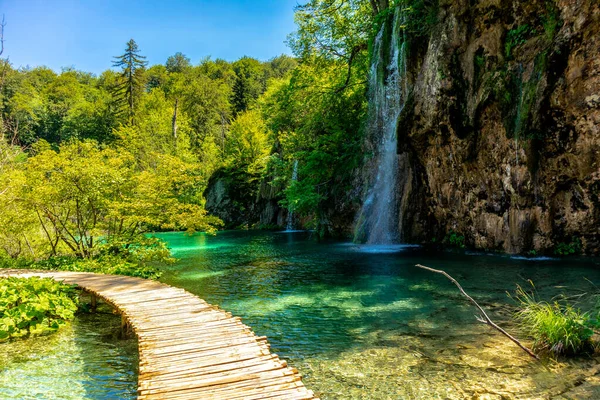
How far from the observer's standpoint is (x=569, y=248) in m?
13.2

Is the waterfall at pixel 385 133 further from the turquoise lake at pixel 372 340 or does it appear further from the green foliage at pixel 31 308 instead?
the green foliage at pixel 31 308

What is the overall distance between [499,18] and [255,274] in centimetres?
1266

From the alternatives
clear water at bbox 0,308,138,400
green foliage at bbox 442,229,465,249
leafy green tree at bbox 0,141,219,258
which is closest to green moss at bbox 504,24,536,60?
green foliage at bbox 442,229,465,249

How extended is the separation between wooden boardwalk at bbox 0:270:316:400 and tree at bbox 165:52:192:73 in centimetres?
8955

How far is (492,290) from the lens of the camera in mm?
9438

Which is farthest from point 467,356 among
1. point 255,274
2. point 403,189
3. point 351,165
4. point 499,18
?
point 351,165

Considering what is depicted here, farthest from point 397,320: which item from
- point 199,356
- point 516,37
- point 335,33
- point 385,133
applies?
point 335,33

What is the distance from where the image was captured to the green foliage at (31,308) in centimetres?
718

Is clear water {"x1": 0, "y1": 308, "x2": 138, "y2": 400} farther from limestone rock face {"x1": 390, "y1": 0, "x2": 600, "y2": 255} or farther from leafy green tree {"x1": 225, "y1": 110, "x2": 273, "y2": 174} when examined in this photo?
leafy green tree {"x1": 225, "y1": 110, "x2": 273, "y2": 174}

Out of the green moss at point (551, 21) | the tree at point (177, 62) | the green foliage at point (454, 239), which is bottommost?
the green foliage at point (454, 239)

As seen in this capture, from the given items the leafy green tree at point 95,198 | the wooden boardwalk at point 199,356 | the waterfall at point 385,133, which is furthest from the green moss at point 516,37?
the wooden boardwalk at point 199,356

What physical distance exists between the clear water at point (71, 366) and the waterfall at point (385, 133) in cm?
1502

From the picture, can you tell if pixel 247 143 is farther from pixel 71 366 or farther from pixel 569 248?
pixel 71 366

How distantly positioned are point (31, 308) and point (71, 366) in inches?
91.6
